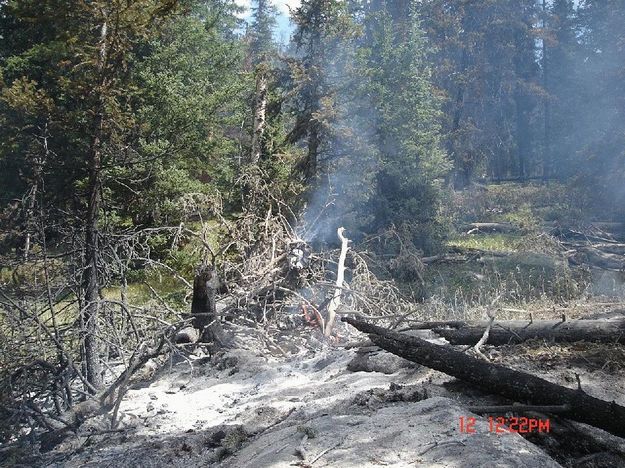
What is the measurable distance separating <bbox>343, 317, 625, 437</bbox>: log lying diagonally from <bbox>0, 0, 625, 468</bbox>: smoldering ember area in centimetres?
2

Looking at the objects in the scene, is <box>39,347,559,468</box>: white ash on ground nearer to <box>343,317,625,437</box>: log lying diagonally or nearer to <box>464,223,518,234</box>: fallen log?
<box>343,317,625,437</box>: log lying diagonally

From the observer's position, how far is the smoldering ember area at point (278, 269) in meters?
Answer: 3.77

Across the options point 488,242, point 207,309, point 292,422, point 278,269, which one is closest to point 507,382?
point 292,422

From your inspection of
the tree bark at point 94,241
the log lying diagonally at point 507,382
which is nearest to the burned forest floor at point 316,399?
the log lying diagonally at point 507,382

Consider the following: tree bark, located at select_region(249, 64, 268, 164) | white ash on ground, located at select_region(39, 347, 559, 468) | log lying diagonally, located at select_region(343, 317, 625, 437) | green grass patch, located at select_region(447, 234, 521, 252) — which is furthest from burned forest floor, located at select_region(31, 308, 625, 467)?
green grass patch, located at select_region(447, 234, 521, 252)

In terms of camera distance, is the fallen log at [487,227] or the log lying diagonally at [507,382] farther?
the fallen log at [487,227]

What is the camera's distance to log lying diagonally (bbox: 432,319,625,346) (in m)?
4.71

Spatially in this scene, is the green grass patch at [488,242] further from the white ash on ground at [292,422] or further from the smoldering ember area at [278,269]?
the white ash on ground at [292,422]

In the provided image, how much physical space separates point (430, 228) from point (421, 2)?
68.0 ft

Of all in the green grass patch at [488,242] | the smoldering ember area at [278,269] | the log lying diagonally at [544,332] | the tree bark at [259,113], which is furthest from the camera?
the green grass patch at [488,242]

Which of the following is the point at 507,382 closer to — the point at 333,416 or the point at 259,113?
the point at 333,416
